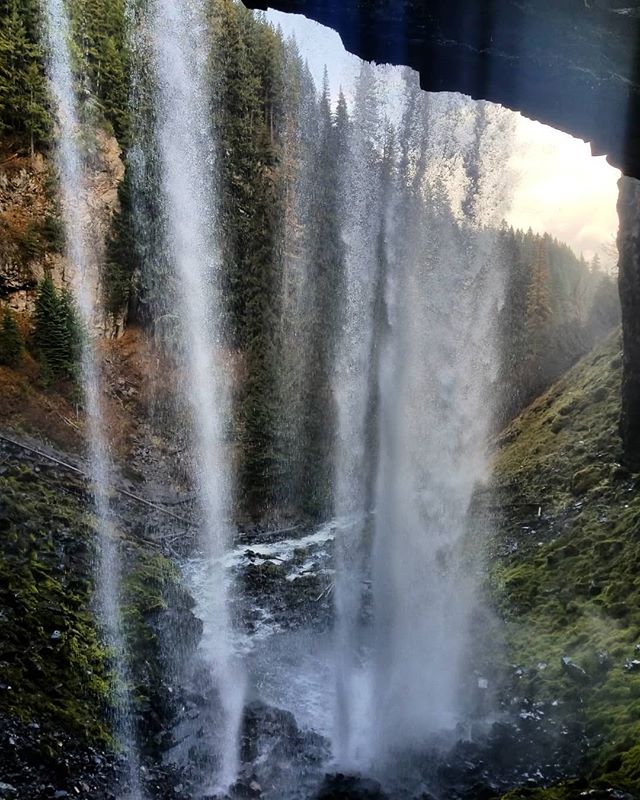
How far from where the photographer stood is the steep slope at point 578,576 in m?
8.97

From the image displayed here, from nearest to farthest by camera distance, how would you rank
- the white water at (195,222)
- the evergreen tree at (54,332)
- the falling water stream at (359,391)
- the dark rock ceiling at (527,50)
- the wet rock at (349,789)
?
the dark rock ceiling at (527,50) < the wet rock at (349,789) < the falling water stream at (359,391) < the evergreen tree at (54,332) < the white water at (195,222)

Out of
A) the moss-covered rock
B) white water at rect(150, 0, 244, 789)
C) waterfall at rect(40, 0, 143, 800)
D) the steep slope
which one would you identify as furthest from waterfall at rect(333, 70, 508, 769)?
waterfall at rect(40, 0, 143, 800)

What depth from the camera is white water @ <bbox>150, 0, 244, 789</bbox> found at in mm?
23141

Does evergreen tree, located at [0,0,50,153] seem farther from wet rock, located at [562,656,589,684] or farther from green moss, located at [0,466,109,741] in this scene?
wet rock, located at [562,656,589,684]

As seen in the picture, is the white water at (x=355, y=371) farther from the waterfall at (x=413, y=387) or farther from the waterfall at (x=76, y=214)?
the waterfall at (x=76, y=214)

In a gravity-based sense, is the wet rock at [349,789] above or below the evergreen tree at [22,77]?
below

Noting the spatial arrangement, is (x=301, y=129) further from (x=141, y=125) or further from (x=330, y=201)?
(x=141, y=125)

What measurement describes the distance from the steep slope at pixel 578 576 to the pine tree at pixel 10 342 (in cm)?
1509

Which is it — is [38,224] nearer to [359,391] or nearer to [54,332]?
[54,332]

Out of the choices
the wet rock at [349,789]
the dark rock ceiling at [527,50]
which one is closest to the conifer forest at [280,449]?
the wet rock at [349,789]

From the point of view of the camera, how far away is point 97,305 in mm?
22172

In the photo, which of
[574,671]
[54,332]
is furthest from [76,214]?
[574,671]

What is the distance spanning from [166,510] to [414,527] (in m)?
8.81

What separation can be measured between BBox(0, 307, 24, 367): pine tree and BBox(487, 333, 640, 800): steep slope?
49.5 ft
